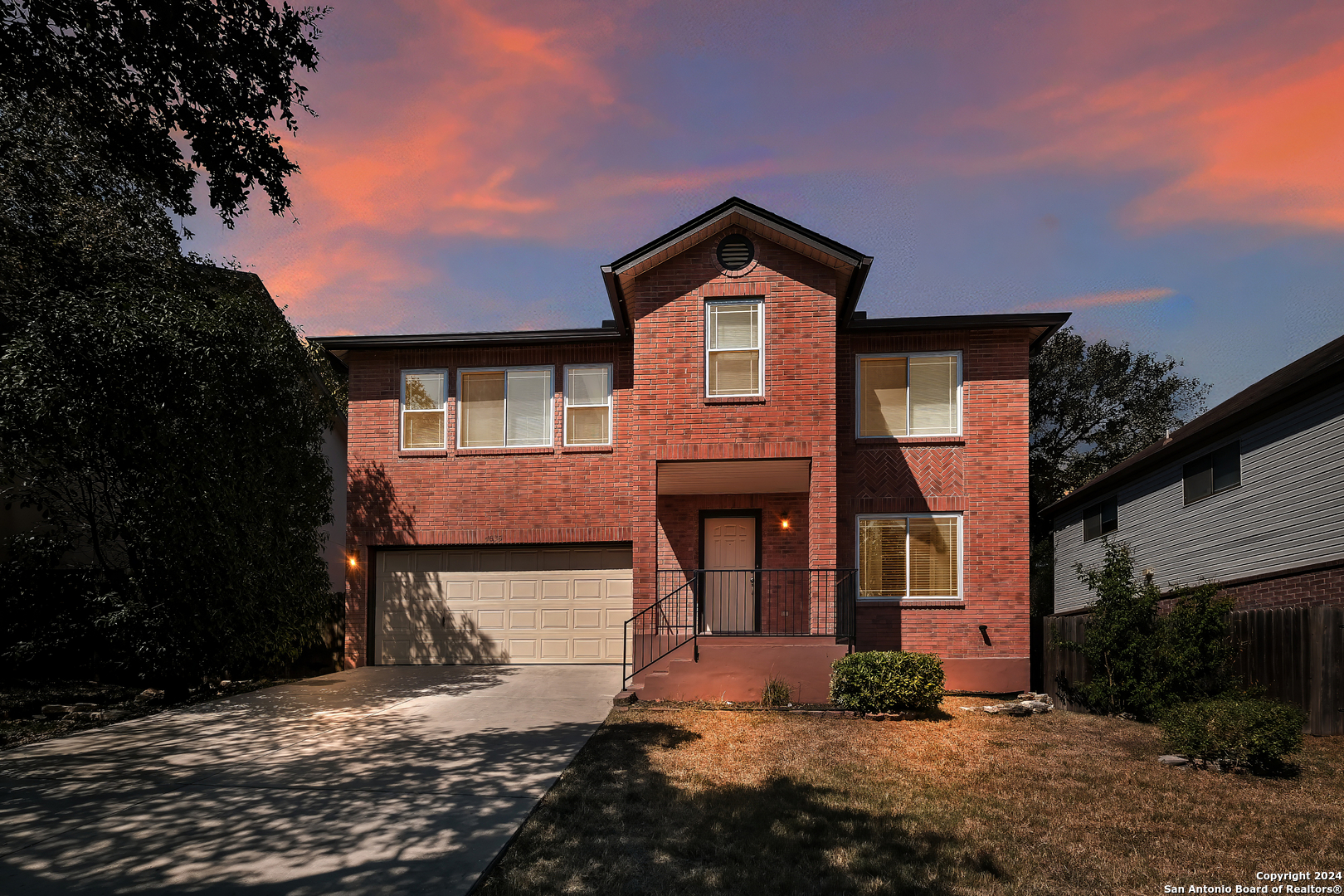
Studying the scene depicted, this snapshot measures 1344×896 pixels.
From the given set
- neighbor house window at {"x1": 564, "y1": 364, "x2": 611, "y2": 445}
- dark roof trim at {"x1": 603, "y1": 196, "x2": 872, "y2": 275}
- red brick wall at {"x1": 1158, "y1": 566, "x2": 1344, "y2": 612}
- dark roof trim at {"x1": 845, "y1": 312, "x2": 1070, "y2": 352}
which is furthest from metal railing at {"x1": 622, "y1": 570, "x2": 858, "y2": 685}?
red brick wall at {"x1": 1158, "y1": 566, "x2": 1344, "y2": 612}

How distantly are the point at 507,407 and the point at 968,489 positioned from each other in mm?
8441

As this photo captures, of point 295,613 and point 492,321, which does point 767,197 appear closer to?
point 492,321

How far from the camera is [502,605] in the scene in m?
16.3

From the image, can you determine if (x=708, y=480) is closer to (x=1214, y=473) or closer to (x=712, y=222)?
(x=712, y=222)

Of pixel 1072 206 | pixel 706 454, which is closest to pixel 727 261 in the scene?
pixel 706 454

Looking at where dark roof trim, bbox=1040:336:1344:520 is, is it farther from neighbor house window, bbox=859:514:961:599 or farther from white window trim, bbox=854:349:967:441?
neighbor house window, bbox=859:514:961:599

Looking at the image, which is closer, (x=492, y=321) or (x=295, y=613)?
(x=295, y=613)

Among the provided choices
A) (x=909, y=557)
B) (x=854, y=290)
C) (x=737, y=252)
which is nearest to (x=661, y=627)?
(x=909, y=557)

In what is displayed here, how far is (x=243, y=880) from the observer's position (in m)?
5.31

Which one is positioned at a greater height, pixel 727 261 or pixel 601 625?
pixel 727 261

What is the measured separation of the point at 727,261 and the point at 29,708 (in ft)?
40.3

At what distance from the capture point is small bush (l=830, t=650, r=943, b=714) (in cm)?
1115

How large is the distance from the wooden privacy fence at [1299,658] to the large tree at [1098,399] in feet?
69.6

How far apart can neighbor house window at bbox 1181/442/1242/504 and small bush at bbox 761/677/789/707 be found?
9202 mm
